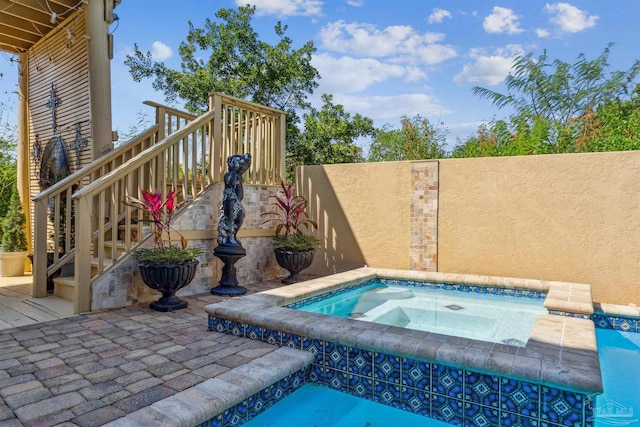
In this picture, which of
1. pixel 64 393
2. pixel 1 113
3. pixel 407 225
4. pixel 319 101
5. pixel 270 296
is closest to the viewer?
pixel 64 393

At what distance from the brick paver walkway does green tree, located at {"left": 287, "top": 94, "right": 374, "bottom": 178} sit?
8.30m

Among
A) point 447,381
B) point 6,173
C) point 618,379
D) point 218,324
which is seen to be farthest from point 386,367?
point 6,173

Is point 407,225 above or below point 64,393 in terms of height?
above

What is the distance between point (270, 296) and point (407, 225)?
9.51 feet

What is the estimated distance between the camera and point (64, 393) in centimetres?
240

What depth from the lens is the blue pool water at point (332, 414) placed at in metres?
2.55

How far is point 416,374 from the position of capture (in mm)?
2688

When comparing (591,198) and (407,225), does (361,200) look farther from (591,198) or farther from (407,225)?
(591,198)

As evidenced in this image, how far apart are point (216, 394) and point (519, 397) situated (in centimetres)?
175

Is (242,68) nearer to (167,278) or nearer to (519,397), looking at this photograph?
(167,278)

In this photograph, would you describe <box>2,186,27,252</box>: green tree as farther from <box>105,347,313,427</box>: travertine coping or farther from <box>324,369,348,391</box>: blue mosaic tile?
<box>324,369,348,391</box>: blue mosaic tile

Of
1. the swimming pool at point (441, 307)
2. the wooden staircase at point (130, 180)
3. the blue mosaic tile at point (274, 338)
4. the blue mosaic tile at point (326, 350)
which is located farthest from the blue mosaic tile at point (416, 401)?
the wooden staircase at point (130, 180)

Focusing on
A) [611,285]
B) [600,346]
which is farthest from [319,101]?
[600,346]

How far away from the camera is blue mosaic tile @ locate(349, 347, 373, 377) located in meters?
2.86
